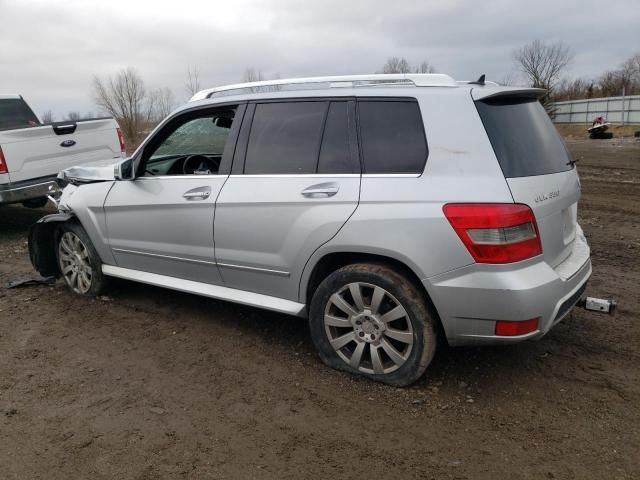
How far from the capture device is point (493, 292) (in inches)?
112

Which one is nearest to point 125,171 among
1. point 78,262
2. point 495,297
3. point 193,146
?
point 193,146

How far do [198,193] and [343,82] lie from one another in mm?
1297

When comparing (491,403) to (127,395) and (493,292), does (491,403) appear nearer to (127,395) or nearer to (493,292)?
(493,292)

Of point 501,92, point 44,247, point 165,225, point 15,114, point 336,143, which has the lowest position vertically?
point 44,247

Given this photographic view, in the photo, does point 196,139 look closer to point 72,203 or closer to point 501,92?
point 72,203

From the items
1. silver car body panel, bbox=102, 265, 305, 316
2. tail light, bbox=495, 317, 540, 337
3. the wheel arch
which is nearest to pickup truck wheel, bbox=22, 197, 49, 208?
silver car body panel, bbox=102, 265, 305, 316

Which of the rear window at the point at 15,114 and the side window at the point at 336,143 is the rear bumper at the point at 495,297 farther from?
the rear window at the point at 15,114

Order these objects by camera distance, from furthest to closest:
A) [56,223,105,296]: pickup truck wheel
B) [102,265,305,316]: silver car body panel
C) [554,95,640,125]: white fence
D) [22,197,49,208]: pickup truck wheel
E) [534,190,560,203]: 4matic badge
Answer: [554,95,640,125]: white fence → [22,197,49,208]: pickup truck wheel → [56,223,105,296]: pickup truck wheel → [102,265,305,316]: silver car body panel → [534,190,560,203]: 4matic badge

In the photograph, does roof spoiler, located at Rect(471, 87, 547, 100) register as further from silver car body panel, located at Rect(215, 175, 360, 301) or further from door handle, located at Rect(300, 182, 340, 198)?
door handle, located at Rect(300, 182, 340, 198)

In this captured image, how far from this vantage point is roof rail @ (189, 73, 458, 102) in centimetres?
326

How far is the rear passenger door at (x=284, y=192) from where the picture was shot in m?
3.32

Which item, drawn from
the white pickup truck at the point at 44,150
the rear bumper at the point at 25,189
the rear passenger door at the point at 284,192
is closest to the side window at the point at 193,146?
the rear passenger door at the point at 284,192

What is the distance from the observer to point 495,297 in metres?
2.84

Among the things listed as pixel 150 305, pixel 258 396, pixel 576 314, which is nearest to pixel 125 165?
pixel 150 305
